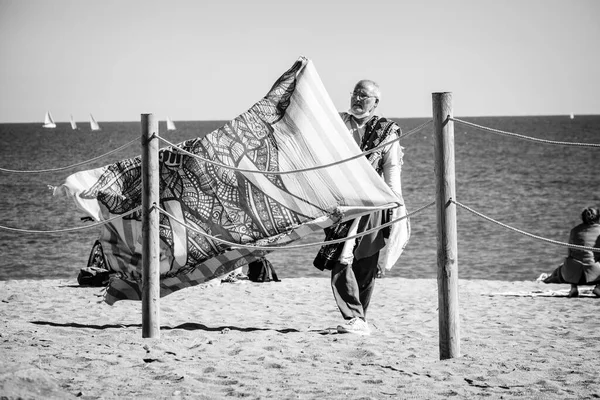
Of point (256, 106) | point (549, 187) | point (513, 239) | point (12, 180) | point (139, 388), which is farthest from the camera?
point (12, 180)

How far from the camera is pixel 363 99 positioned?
633 centimetres

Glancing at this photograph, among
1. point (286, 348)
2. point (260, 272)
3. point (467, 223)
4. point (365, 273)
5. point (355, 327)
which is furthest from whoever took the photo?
point (467, 223)

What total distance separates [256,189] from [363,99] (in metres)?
1.09

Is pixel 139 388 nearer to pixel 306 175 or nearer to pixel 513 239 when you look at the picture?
pixel 306 175

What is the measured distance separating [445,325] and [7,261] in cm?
1275

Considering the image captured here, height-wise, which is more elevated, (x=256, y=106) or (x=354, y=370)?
(x=256, y=106)

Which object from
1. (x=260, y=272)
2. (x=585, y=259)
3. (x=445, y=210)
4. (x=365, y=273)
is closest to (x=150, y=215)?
(x=365, y=273)

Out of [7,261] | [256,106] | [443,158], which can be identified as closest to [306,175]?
[256,106]

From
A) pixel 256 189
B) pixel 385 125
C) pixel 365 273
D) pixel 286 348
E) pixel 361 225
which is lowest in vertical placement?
pixel 286 348

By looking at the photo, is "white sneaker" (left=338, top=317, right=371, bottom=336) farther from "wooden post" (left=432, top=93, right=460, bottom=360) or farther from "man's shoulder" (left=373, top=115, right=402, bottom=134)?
"man's shoulder" (left=373, top=115, right=402, bottom=134)

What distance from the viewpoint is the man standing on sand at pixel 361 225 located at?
20.6 feet

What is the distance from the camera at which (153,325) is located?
6.00 m

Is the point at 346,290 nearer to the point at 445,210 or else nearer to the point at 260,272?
the point at 445,210

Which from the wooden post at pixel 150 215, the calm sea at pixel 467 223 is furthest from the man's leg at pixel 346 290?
the calm sea at pixel 467 223
